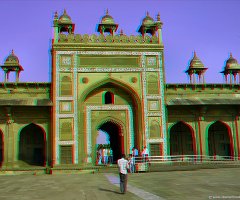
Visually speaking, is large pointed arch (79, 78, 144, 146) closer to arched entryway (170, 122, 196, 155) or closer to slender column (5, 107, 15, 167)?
arched entryway (170, 122, 196, 155)

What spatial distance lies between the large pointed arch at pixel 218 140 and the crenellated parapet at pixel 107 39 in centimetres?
893

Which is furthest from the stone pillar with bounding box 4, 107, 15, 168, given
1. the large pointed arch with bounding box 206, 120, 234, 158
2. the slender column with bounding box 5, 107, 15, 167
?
the large pointed arch with bounding box 206, 120, 234, 158

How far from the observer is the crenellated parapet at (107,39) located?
2267 cm

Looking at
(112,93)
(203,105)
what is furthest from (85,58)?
(203,105)

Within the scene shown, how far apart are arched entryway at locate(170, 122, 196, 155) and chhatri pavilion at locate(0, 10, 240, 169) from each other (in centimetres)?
137

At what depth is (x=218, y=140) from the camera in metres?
26.3

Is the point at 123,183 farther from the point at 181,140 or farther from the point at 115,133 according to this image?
the point at 115,133

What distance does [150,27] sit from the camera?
81.3 ft

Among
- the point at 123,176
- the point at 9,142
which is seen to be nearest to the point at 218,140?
the point at 9,142

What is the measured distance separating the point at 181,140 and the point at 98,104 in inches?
300

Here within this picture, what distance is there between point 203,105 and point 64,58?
10.7m

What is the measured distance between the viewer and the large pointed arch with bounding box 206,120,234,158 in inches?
1019

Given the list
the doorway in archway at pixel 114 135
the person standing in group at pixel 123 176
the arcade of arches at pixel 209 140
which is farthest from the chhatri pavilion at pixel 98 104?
the person standing in group at pixel 123 176

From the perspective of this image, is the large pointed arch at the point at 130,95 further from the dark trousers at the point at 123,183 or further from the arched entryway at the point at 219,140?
the dark trousers at the point at 123,183
